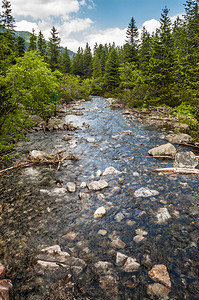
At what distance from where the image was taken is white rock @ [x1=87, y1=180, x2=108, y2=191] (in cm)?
470

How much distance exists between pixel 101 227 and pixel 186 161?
393 cm

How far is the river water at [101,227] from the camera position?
2.29 metres

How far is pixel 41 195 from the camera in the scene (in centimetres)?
437

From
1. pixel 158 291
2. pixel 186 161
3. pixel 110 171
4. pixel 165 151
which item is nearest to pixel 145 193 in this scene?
pixel 110 171

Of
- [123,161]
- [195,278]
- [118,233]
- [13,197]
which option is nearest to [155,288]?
[195,278]

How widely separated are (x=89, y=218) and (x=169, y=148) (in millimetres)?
4970

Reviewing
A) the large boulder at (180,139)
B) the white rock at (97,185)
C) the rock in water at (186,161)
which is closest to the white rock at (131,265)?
the white rock at (97,185)

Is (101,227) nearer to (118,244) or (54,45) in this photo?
(118,244)

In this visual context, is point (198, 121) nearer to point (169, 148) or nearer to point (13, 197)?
point (169, 148)

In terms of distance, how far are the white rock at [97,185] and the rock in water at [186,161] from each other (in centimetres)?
272

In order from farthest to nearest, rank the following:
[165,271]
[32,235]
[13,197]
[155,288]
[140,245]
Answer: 1. [13,197]
2. [32,235]
3. [140,245]
4. [165,271]
5. [155,288]

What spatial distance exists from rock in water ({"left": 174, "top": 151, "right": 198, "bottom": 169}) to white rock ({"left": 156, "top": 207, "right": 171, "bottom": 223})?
2.39 meters

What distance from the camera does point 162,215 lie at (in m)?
3.59

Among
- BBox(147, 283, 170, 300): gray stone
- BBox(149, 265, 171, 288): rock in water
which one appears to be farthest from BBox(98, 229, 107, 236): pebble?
BBox(147, 283, 170, 300): gray stone
